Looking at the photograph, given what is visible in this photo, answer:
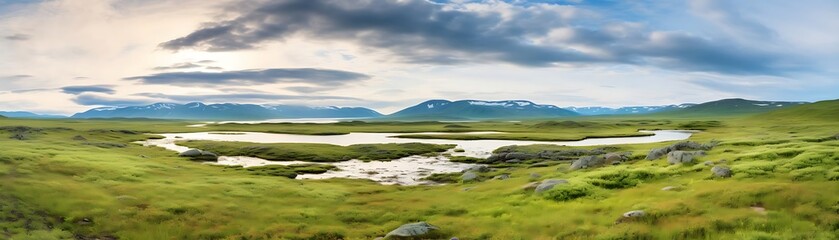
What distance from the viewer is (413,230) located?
3128 centimetres

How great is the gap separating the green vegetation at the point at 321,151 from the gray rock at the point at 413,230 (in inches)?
2889

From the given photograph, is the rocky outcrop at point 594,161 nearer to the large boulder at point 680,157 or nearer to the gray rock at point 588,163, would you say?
the gray rock at point 588,163

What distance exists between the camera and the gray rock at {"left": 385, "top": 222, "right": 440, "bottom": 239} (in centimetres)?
3072

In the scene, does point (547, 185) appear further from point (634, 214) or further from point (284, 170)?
point (284, 170)

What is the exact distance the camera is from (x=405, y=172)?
83125 millimetres

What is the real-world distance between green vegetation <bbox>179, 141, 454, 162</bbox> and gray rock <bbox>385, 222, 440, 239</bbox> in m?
73.4

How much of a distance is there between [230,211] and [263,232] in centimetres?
779

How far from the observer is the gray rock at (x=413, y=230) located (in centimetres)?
3072

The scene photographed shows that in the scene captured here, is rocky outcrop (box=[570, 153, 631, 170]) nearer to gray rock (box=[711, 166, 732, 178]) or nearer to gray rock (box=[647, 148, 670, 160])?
gray rock (box=[647, 148, 670, 160])

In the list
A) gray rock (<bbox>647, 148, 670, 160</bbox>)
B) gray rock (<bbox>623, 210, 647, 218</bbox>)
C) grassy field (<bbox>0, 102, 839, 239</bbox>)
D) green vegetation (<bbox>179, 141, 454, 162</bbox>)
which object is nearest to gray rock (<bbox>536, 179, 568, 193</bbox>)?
grassy field (<bbox>0, 102, 839, 239</bbox>)

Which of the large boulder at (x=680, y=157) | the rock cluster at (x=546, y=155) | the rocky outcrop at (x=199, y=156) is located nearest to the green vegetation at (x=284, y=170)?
the rocky outcrop at (x=199, y=156)

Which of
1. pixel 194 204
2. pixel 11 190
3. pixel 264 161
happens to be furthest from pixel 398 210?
pixel 264 161

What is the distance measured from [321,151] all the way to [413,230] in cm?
8660

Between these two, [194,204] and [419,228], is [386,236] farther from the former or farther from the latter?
[194,204]
